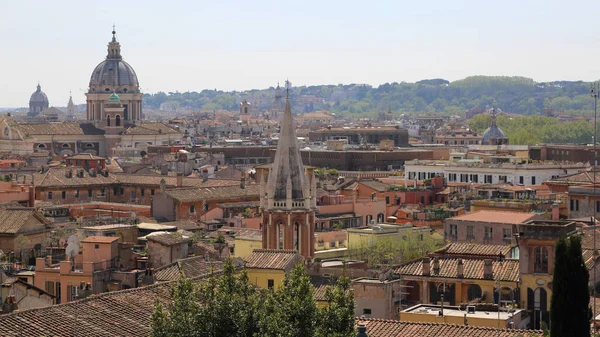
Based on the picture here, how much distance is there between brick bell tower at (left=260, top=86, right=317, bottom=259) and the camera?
39.2 m

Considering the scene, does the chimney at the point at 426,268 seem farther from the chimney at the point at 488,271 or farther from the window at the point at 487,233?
the window at the point at 487,233

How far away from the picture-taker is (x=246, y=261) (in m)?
31.9

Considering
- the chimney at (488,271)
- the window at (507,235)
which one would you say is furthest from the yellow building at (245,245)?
the chimney at (488,271)

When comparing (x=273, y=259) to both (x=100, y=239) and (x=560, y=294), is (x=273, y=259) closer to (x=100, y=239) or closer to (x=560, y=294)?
(x=100, y=239)

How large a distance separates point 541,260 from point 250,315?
10.4m

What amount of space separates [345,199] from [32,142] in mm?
54943

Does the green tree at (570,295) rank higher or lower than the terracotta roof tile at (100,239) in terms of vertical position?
higher

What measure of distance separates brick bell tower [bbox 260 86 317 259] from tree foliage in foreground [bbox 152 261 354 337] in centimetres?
1739

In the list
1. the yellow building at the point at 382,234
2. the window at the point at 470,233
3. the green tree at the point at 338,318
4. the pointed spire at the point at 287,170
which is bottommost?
the yellow building at the point at 382,234

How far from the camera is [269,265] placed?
31578 millimetres

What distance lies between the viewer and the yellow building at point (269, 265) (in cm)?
3111

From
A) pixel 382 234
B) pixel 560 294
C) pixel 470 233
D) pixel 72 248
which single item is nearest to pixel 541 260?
pixel 560 294

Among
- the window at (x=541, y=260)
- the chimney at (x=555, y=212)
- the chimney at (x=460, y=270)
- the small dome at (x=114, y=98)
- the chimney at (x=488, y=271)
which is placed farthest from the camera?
the small dome at (x=114, y=98)

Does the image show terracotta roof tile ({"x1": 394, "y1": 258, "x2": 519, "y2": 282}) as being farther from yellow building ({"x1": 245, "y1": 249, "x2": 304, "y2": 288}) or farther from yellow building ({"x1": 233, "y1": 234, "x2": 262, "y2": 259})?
yellow building ({"x1": 233, "y1": 234, "x2": 262, "y2": 259})
